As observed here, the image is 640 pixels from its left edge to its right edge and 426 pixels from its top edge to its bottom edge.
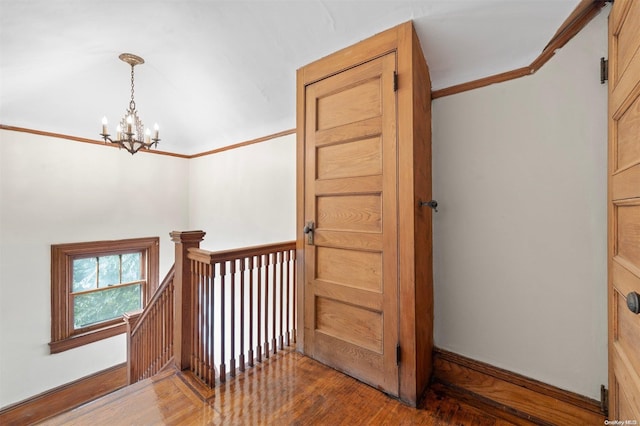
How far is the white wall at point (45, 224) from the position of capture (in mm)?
3064

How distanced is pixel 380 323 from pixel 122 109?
148 inches

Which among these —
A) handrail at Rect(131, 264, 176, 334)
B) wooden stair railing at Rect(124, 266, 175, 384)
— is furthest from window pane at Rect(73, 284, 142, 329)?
handrail at Rect(131, 264, 176, 334)

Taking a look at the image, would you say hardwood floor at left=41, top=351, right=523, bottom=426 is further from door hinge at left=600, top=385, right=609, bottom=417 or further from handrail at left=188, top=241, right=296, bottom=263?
handrail at left=188, top=241, right=296, bottom=263

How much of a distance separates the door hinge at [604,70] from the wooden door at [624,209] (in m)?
0.13

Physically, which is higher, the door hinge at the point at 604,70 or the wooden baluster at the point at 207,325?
the door hinge at the point at 604,70

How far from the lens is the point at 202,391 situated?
169 centimetres

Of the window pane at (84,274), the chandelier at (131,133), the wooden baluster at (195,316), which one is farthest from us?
the window pane at (84,274)

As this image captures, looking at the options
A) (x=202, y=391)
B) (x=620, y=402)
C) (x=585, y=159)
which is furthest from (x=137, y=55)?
(x=620, y=402)

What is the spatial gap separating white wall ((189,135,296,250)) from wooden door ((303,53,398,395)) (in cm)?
107

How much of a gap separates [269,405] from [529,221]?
1814 millimetres

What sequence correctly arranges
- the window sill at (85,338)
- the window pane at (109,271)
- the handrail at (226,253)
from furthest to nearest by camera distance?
the window pane at (109,271)
the window sill at (85,338)
the handrail at (226,253)

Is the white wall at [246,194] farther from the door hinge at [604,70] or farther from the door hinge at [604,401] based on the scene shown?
the door hinge at [604,401]

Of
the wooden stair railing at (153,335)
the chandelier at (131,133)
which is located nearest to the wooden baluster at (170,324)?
the wooden stair railing at (153,335)

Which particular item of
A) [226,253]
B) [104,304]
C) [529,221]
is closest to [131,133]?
[226,253]
